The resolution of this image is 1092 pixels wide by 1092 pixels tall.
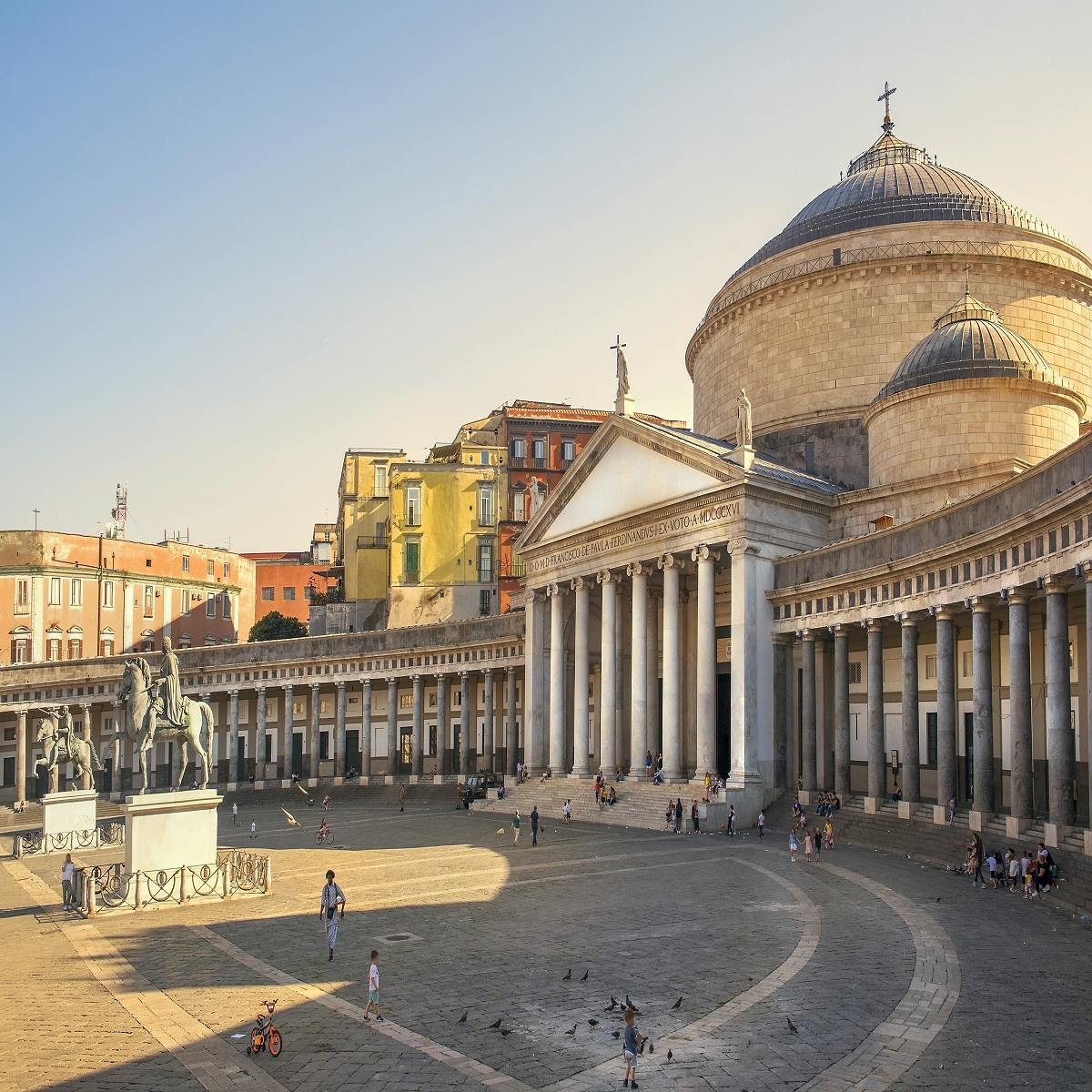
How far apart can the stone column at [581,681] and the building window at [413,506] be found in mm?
25014

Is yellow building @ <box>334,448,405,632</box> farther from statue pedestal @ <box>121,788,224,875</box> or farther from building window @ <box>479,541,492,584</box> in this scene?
statue pedestal @ <box>121,788,224,875</box>

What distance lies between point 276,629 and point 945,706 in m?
62.9

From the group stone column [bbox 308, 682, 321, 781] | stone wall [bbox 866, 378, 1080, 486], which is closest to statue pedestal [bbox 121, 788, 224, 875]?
stone wall [bbox 866, 378, 1080, 486]

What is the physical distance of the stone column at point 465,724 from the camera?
58153 millimetres

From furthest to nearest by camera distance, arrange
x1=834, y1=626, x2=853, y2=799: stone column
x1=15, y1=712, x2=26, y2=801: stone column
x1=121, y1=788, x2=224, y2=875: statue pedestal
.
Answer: x1=15, y1=712, x2=26, y2=801: stone column → x1=834, y1=626, x2=853, y2=799: stone column → x1=121, y1=788, x2=224, y2=875: statue pedestal

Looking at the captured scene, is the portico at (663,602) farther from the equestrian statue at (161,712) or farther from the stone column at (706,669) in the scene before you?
the equestrian statue at (161,712)

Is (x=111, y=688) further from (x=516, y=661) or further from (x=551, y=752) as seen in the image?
(x=551, y=752)

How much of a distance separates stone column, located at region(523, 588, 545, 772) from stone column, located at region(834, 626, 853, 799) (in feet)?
55.6

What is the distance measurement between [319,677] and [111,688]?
1342cm

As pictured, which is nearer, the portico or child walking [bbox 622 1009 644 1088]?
child walking [bbox 622 1009 644 1088]

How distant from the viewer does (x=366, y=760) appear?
6294 centimetres

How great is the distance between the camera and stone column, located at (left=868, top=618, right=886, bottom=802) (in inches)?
1451

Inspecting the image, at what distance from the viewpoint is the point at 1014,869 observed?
25.8 meters

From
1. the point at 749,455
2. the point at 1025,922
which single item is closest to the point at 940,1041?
the point at 1025,922
